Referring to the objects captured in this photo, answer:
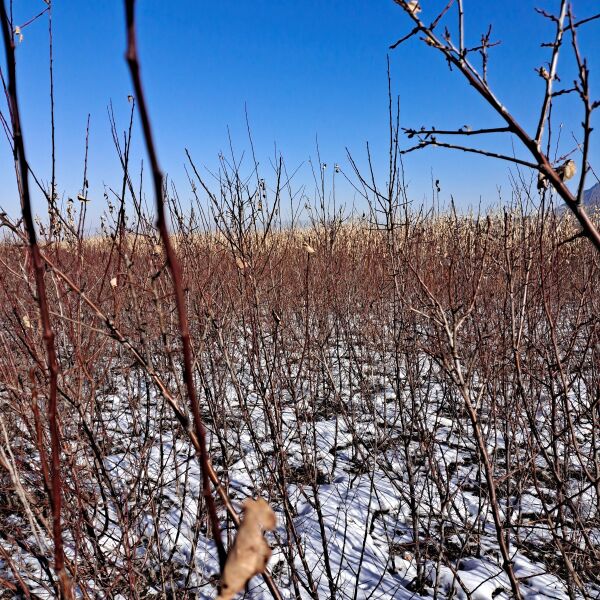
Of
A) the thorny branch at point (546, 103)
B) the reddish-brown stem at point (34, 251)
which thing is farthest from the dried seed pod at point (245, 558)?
the thorny branch at point (546, 103)

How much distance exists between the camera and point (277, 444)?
1.52 metres

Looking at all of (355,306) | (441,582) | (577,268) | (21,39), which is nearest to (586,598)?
(441,582)

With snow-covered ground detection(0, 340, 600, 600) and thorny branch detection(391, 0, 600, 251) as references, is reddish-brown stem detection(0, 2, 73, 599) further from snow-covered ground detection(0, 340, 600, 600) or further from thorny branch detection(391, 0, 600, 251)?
snow-covered ground detection(0, 340, 600, 600)

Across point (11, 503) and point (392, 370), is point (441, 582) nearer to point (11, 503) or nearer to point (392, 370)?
point (11, 503)

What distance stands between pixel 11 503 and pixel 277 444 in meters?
2.10

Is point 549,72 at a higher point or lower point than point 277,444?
higher

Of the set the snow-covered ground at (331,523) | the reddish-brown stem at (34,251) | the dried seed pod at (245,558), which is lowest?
the snow-covered ground at (331,523)

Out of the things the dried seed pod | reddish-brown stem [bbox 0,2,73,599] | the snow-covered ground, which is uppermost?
reddish-brown stem [bbox 0,2,73,599]

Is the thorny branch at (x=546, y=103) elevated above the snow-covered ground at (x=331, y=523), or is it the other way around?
the thorny branch at (x=546, y=103)

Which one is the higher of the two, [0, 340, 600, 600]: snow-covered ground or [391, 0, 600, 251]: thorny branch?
[391, 0, 600, 251]: thorny branch

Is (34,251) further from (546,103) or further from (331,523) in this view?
(331,523)

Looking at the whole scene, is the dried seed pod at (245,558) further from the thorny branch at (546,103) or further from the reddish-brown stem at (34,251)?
the thorny branch at (546,103)

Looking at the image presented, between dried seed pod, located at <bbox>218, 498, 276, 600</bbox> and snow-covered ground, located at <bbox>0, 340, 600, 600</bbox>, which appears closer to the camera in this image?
dried seed pod, located at <bbox>218, 498, 276, 600</bbox>

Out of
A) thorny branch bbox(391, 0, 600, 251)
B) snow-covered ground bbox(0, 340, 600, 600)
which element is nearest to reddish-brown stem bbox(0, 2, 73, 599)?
thorny branch bbox(391, 0, 600, 251)
